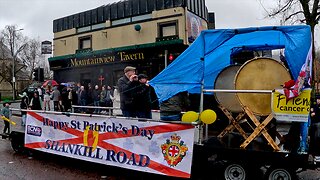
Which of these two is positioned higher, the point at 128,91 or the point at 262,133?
the point at 128,91

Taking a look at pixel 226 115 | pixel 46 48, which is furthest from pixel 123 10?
pixel 226 115

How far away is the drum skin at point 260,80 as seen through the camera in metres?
5.82

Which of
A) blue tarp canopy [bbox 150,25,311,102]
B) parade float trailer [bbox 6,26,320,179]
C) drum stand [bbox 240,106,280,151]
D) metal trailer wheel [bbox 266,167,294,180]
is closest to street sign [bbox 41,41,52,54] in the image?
parade float trailer [bbox 6,26,320,179]

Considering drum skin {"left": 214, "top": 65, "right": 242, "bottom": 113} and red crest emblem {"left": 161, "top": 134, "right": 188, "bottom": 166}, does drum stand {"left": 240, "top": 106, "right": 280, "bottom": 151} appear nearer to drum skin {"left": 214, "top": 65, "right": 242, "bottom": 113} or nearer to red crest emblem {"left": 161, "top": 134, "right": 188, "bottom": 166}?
drum skin {"left": 214, "top": 65, "right": 242, "bottom": 113}

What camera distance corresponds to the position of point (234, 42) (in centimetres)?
656

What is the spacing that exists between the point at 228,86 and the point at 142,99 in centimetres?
193

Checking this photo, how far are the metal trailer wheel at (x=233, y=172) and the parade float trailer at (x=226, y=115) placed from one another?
0.02 m

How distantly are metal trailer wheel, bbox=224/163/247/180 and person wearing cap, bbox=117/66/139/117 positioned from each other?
2505 millimetres

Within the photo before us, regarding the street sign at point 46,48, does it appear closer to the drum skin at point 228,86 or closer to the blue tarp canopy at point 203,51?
Answer: the blue tarp canopy at point 203,51

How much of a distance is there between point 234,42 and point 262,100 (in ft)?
4.45

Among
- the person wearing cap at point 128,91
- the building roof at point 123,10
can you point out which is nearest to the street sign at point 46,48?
the building roof at point 123,10

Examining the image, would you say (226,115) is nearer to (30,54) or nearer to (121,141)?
(121,141)

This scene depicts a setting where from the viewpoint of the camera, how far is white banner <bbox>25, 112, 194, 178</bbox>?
233 inches

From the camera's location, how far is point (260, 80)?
592cm
